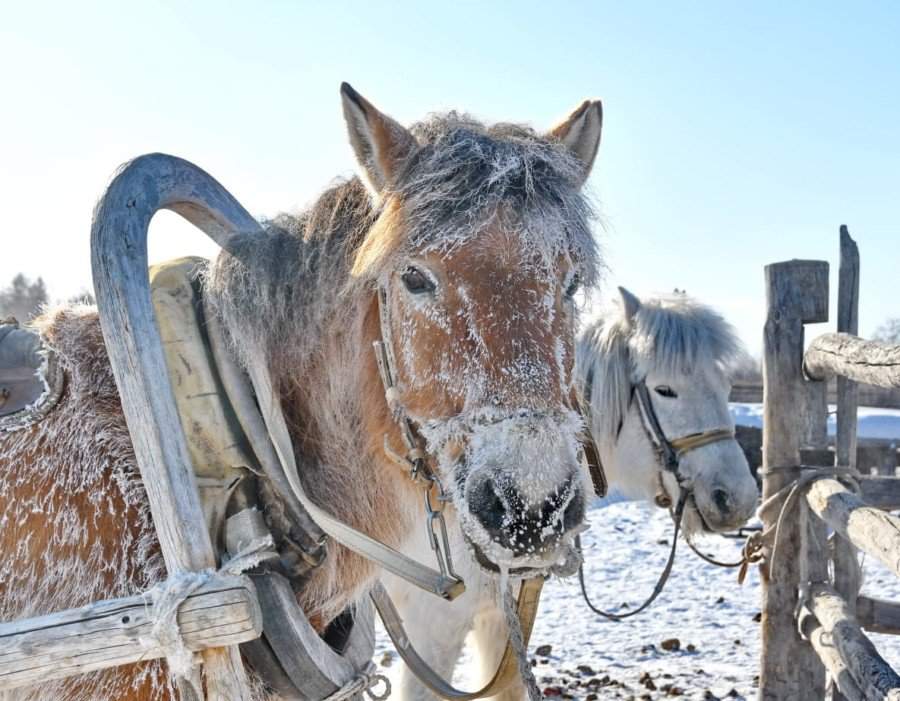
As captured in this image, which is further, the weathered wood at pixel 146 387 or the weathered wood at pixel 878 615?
the weathered wood at pixel 878 615

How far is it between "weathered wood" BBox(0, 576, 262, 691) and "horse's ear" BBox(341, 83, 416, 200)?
974 mm

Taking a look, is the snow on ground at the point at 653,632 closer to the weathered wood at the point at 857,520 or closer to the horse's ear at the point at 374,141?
the weathered wood at the point at 857,520

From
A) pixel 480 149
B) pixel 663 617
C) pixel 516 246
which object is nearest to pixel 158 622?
pixel 516 246

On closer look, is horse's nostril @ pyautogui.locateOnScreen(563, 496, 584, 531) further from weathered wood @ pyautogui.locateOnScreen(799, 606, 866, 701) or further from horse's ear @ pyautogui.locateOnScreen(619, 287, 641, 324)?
horse's ear @ pyautogui.locateOnScreen(619, 287, 641, 324)

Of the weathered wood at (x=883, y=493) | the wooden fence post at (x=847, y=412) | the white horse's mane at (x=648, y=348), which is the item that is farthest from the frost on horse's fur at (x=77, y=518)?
the weathered wood at (x=883, y=493)

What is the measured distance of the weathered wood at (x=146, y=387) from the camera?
1.61m

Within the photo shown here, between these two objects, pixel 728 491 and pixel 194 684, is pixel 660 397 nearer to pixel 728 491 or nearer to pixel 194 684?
pixel 728 491

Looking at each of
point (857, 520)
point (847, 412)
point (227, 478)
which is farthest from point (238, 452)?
point (847, 412)

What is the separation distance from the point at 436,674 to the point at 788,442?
5.98 ft

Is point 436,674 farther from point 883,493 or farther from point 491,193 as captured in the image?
point 883,493

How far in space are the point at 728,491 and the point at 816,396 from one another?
0.93m

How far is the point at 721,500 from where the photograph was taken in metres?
4.02

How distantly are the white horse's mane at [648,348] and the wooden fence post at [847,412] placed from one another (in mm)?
1079

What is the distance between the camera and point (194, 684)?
1.59 meters
